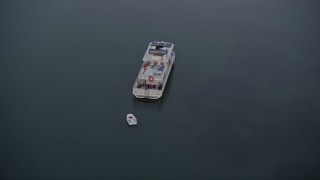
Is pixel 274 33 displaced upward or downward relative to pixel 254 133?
upward

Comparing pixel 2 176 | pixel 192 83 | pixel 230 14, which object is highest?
pixel 230 14

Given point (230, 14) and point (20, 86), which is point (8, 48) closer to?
point (20, 86)

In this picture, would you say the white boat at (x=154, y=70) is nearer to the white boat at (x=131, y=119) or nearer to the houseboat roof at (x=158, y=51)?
the houseboat roof at (x=158, y=51)

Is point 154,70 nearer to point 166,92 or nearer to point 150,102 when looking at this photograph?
point 166,92

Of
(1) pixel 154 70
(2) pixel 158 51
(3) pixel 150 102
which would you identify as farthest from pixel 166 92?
(2) pixel 158 51

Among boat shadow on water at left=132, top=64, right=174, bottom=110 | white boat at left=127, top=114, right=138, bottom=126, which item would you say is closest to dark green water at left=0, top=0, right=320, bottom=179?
boat shadow on water at left=132, top=64, right=174, bottom=110

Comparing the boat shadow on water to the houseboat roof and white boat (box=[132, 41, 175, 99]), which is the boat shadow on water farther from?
the houseboat roof

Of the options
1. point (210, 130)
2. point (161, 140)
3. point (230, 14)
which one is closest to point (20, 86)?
A: point (161, 140)
